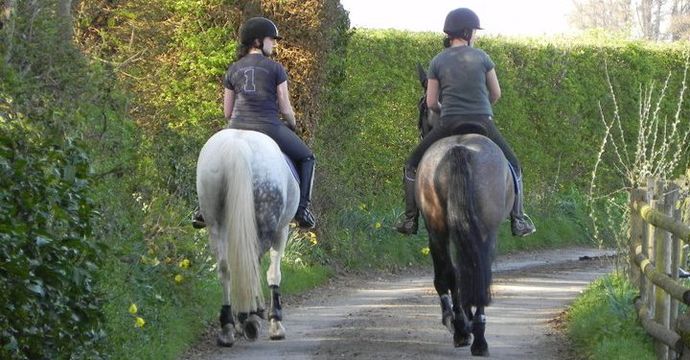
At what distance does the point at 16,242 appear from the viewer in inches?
259

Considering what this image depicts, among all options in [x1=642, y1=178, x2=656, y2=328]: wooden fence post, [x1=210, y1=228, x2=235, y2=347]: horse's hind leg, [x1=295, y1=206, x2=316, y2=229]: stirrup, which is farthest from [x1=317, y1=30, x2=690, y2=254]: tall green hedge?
[x1=210, y1=228, x2=235, y2=347]: horse's hind leg

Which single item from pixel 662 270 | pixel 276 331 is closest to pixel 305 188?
pixel 276 331

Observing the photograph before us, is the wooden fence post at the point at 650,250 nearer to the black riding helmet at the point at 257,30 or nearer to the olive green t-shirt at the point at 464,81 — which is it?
the olive green t-shirt at the point at 464,81

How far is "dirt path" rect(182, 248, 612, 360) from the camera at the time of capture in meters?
10.3

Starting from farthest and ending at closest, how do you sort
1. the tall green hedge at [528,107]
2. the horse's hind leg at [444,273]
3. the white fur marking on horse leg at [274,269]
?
the tall green hedge at [528,107] < the white fur marking on horse leg at [274,269] < the horse's hind leg at [444,273]

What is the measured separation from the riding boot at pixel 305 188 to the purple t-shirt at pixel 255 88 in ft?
1.57

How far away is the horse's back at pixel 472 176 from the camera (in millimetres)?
10023

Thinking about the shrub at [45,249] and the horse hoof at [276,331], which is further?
the horse hoof at [276,331]

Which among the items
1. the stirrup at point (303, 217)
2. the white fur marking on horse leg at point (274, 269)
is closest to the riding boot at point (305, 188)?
the stirrup at point (303, 217)

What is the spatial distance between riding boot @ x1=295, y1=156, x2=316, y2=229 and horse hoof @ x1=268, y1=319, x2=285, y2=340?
40.1 inches

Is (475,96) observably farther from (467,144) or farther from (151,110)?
(151,110)

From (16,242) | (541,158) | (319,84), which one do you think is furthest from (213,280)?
(541,158)

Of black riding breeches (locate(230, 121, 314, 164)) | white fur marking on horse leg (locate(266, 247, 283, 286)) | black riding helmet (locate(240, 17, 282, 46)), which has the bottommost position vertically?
white fur marking on horse leg (locate(266, 247, 283, 286))

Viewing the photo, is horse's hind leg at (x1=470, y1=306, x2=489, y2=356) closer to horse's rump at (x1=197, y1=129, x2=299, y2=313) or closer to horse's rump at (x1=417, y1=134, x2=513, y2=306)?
horse's rump at (x1=417, y1=134, x2=513, y2=306)
